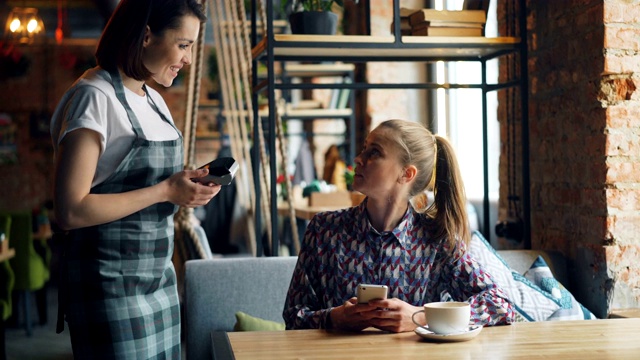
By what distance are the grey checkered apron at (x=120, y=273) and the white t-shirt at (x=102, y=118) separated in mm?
18

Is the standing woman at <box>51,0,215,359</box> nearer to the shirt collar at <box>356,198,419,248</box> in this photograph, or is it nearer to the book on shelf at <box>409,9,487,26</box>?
the shirt collar at <box>356,198,419,248</box>

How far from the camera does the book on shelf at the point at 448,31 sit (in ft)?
9.84

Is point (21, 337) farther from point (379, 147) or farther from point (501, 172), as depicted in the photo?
point (379, 147)

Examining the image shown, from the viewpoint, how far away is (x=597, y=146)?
2674mm

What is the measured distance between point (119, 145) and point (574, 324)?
1.10m

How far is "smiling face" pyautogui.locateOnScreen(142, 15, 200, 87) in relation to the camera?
5.76 ft

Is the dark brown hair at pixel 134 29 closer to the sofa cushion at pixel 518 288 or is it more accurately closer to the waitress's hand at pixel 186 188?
the waitress's hand at pixel 186 188

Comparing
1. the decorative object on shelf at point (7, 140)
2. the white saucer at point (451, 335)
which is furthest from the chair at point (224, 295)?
the decorative object on shelf at point (7, 140)

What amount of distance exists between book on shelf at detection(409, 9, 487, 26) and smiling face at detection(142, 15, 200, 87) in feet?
4.57

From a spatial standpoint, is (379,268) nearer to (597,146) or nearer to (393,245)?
(393,245)

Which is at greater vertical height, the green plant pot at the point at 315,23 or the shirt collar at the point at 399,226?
the green plant pot at the point at 315,23

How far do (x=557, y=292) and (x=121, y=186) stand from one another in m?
1.52

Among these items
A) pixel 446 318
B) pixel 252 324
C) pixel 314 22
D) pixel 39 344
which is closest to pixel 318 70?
pixel 39 344

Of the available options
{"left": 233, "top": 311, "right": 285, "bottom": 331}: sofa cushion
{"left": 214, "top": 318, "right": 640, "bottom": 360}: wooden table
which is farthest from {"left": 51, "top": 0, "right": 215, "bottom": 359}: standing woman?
{"left": 233, "top": 311, "right": 285, "bottom": 331}: sofa cushion
